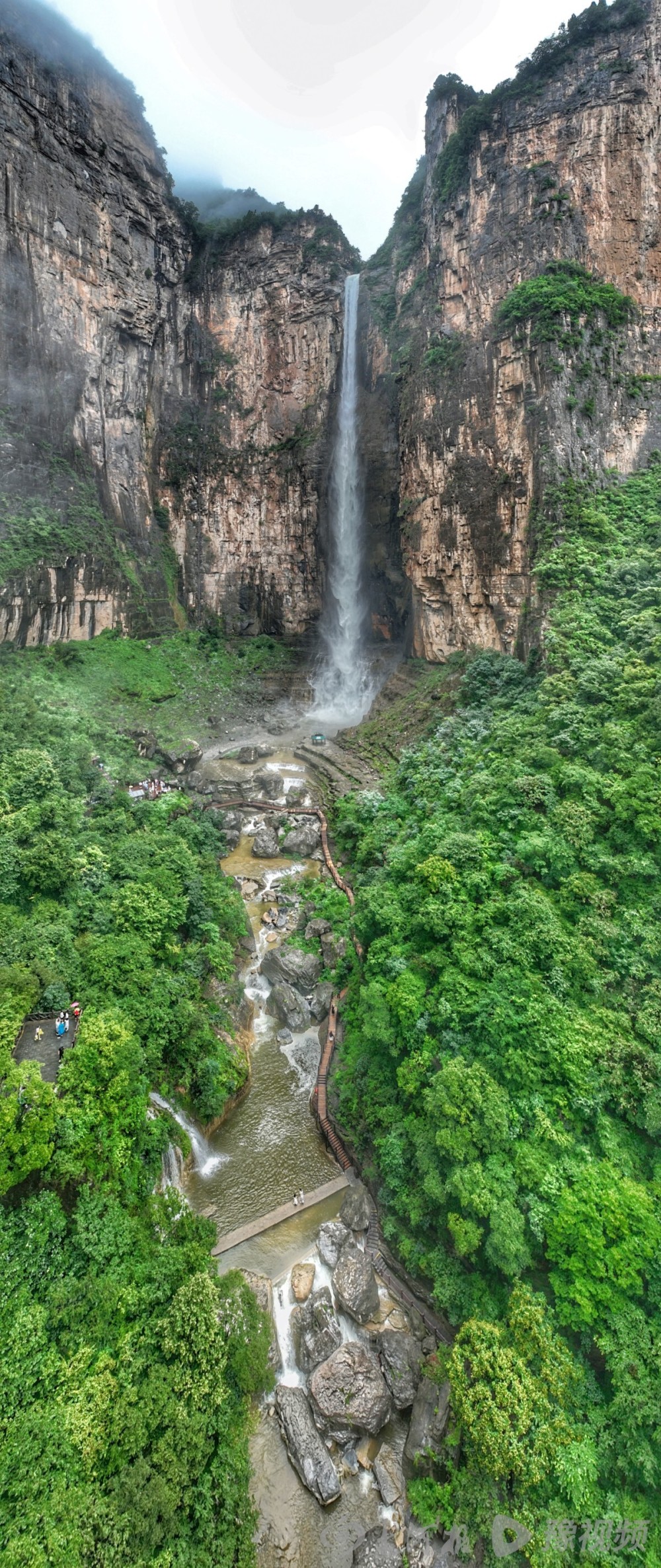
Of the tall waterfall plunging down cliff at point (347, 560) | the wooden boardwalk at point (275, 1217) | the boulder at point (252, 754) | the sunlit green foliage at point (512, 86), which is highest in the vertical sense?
the sunlit green foliage at point (512, 86)

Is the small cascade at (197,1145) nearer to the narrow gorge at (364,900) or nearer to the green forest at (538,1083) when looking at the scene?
the narrow gorge at (364,900)

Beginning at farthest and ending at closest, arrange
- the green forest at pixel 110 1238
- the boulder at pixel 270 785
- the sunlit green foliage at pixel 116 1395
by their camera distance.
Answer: the boulder at pixel 270 785, the green forest at pixel 110 1238, the sunlit green foliage at pixel 116 1395

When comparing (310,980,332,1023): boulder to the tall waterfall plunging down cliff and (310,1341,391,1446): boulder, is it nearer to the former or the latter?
(310,1341,391,1446): boulder

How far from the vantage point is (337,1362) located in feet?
25.0

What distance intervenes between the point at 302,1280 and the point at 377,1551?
8.62 feet

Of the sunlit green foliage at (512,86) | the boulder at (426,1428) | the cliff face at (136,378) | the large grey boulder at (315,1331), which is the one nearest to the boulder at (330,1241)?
the large grey boulder at (315,1331)

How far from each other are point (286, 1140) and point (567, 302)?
23307 millimetres

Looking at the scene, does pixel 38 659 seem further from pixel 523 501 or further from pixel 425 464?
pixel 523 501

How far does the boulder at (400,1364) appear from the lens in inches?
296

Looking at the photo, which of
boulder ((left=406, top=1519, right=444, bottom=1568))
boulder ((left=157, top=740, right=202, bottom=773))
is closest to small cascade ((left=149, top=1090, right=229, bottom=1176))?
boulder ((left=406, top=1519, right=444, bottom=1568))

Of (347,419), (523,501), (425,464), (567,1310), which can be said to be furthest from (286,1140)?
(347,419)

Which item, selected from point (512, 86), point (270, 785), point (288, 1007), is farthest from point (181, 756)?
point (512, 86)

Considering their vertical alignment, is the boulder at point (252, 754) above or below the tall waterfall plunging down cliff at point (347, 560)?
below

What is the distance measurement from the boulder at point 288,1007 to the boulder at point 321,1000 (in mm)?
166
